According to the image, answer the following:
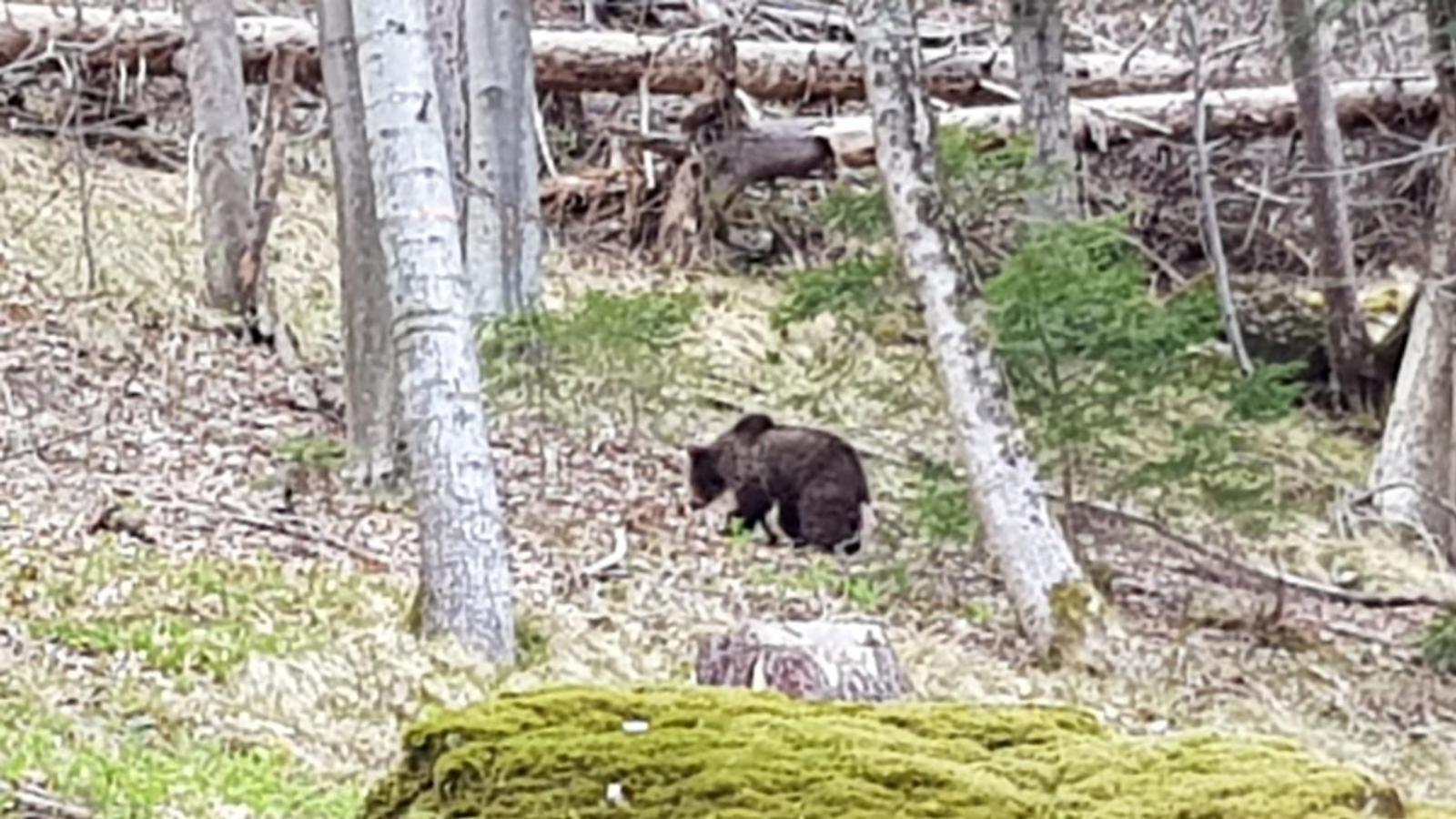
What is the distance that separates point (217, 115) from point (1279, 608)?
334 inches

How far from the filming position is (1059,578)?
1029 centimetres

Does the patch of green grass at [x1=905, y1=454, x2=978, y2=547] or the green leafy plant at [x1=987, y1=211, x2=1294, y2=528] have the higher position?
the green leafy plant at [x1=987, y1=211, x2=1294, y2=528]

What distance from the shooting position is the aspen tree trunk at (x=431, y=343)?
8.15 m

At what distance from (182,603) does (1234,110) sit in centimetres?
1444

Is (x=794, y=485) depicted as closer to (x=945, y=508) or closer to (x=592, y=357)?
(x=945, y=508)

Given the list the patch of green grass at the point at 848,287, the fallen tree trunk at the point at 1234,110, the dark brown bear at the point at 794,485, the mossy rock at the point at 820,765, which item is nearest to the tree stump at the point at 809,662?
the mossy rock at the point at 820,765

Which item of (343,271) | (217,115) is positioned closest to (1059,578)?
(343,271)

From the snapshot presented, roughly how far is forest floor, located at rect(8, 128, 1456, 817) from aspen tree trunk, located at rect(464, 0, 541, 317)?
4.21 ft

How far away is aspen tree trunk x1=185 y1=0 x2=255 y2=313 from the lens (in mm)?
14422

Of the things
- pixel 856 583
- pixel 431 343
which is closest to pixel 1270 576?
pixel 856 583

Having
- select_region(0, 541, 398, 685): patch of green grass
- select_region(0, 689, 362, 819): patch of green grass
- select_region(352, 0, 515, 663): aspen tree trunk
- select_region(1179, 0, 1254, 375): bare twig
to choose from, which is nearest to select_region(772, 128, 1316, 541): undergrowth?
select_region(352, 0, 515, 663): aspen tree trunk

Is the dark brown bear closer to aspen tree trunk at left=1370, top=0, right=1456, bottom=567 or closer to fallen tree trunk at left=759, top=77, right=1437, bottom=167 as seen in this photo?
aspen tree trunk at left=1370, top=0, right=1456, bottom=567

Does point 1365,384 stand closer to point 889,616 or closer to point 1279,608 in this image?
point 1279,608

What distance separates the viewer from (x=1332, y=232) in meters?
16.9
